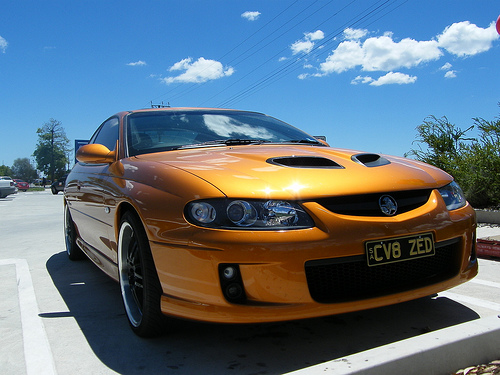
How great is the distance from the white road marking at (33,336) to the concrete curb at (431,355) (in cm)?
125

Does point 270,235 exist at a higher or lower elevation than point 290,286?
higher

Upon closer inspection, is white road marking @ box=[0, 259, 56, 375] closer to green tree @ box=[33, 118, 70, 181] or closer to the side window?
the side window

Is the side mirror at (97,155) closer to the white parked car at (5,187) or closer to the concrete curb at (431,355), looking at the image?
the concrete curb at (431,355)

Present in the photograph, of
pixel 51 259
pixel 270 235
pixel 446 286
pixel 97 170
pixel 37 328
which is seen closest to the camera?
pixel 270 235

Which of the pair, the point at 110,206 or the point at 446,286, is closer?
the point at 446,286

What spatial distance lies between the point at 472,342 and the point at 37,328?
2.34m

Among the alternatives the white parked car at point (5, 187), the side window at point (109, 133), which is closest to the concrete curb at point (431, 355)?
the side window at point (109, 133)

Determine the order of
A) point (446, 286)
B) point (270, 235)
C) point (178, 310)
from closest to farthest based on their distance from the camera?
point (270, 235) < point (178, 310) < point (446, 286)

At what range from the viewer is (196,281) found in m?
1.97

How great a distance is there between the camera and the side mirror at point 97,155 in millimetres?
3082

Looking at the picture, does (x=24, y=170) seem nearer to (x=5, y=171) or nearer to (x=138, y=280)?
(x=5, y=171)

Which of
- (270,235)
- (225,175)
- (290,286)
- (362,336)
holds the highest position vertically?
(225,175)

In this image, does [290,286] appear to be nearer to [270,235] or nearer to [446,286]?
[270,235]

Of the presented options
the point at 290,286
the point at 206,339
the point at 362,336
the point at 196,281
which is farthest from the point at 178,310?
the point at 362,336
